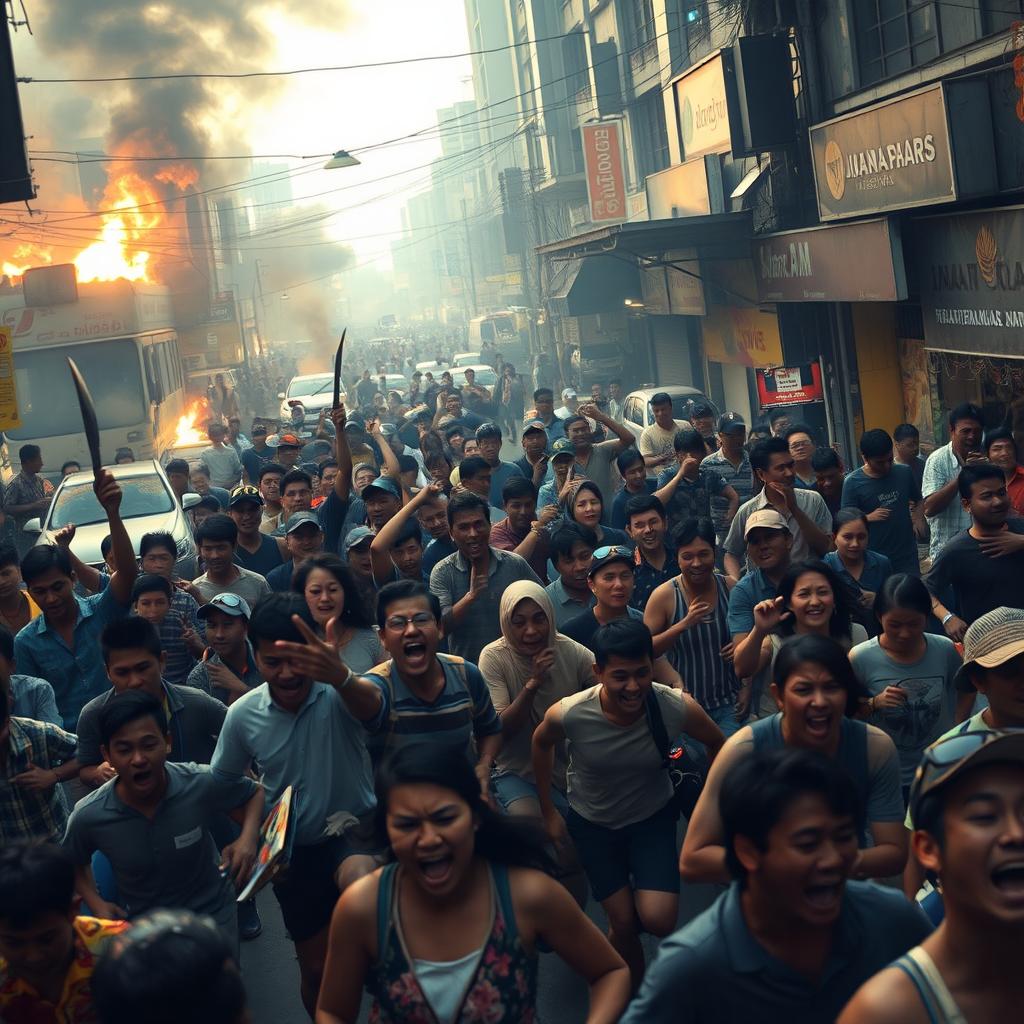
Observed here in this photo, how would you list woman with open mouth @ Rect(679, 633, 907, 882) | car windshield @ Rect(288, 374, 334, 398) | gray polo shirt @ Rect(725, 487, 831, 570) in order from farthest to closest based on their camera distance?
car windshield @ Rect(288, 374, 334, 398) → gray polo shirt @ Rect(725, 487, 831, 570) → woman with open mouth @ Rect(679, 633, 907, 882)

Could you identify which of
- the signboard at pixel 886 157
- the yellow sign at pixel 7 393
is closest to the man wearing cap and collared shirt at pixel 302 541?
the yellow sign at pixel 7 393

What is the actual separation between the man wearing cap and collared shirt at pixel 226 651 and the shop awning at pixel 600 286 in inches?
1004

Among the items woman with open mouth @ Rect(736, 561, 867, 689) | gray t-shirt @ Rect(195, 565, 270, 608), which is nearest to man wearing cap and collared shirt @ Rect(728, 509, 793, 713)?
woman with open mouth @ Rect(736, 561, 867, 689)

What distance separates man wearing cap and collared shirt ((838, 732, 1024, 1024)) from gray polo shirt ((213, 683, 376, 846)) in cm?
275

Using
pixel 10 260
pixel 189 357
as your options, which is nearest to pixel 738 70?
pixel 189 357

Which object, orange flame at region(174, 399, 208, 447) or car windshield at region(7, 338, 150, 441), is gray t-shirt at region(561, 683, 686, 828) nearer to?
car windshield at region(7, 338, 150, 441)

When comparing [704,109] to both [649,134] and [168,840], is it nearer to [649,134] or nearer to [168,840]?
[649,134]

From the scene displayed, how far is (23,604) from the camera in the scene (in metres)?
7.68

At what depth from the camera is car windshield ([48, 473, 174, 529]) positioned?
14422mm

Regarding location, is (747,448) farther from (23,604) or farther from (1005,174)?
(23,604)

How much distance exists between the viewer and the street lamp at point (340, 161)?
24500 mm

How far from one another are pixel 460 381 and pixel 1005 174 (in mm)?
22970

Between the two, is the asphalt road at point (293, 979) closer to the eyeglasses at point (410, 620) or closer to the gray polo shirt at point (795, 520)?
the eyeglasses at point (410, 620)

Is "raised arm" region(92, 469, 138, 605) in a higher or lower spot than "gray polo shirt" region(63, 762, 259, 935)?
higher
